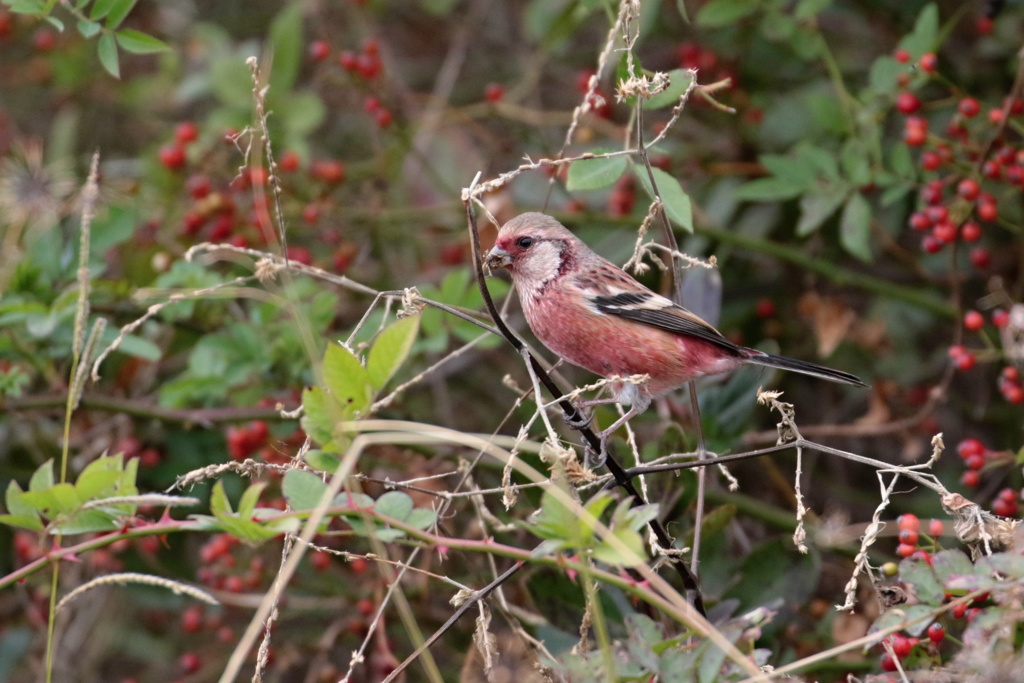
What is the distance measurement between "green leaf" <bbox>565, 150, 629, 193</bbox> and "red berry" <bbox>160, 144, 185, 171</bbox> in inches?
105

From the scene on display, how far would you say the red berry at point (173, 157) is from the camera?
4.84m

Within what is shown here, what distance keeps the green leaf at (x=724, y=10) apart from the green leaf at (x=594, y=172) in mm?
1336

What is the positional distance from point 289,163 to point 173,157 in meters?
0.58

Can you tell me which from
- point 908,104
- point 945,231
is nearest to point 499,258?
point 945,231

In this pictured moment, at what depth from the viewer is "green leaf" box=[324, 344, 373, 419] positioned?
2.01 metres

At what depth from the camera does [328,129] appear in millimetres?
6320

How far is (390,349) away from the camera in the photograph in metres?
2.04

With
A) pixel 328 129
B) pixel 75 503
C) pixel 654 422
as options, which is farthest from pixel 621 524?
pixel 328 129

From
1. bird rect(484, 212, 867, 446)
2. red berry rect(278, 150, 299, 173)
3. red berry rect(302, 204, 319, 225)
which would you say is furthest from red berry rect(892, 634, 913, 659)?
red berry rect(278, 150, 299, 173)

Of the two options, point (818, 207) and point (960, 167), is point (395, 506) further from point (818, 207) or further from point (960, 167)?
point (960, 167)

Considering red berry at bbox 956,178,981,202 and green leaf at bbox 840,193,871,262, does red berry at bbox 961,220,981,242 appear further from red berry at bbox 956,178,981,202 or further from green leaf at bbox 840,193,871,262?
green leaf at bbox 840,193,871,262

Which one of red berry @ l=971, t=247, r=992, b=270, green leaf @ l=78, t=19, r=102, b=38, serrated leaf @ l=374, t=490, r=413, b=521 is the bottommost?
red berry @ l=971, t=247, r=992, b=270

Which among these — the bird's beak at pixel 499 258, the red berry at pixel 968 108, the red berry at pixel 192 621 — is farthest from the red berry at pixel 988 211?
the red berry at pixel 192 621

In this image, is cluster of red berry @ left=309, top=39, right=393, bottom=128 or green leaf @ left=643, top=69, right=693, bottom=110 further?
cluster of red berry @ left=309, top=39, right=393, bottom=128
